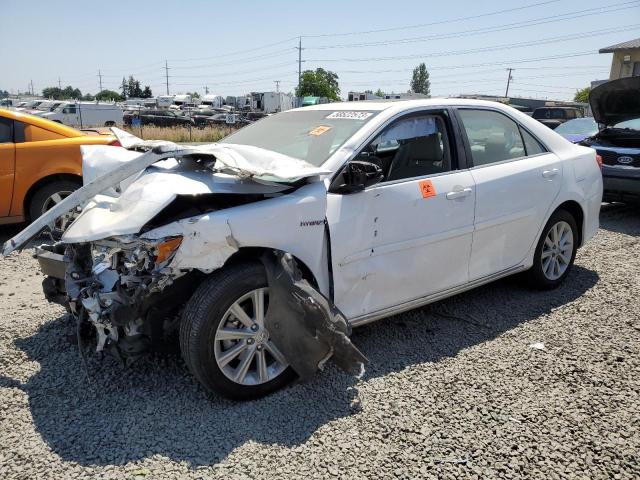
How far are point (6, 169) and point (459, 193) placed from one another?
4.90 meters

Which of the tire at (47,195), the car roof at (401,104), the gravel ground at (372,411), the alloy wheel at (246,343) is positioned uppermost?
the car roof at (401,104)

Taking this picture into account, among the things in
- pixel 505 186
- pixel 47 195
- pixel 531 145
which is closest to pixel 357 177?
pixel 505 186

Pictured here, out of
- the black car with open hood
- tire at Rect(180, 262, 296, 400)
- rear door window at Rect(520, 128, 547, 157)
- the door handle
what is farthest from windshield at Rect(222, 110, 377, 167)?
the black car with open hood

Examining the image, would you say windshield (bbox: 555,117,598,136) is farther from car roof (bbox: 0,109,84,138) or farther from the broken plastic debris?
the broken plastic debris

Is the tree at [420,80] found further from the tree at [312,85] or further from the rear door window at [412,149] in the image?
the rear door window at [412,149]

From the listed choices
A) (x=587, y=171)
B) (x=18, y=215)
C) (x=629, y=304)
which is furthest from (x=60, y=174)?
(x=629, y=304)

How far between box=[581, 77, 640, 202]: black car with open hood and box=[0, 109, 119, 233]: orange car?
6.82 m

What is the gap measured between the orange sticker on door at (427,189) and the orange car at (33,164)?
393 centimetres

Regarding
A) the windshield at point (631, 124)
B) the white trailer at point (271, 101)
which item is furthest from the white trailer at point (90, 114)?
the windshield at point (631, 124)

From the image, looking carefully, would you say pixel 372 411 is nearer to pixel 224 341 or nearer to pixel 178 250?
pixel 224 341

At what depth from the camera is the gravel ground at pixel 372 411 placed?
247cm

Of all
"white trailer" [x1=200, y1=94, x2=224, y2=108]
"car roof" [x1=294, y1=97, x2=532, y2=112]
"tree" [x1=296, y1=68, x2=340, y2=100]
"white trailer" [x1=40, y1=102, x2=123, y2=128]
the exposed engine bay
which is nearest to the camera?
the exposed engine bay

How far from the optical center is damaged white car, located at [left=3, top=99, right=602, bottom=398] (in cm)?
274

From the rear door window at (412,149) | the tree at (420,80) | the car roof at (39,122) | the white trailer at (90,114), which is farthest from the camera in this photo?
the tree at (420,80)
